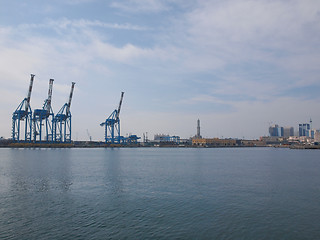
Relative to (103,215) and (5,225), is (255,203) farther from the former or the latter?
(5,225)

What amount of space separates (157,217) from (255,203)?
19.0 ft

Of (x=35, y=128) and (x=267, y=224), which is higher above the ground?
(x=35, y=128)

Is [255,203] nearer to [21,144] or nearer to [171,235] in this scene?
[171,235]

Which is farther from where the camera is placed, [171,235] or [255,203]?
[255,203]

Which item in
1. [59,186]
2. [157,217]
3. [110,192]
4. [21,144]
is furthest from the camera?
[21,144]

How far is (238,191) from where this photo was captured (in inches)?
688

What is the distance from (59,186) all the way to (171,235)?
12.1m

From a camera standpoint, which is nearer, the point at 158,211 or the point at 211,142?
the point at 158,211

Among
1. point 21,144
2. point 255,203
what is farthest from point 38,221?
point 21,144

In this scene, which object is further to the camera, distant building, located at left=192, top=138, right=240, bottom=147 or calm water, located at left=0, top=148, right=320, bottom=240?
distant building, located at left=192, top=138, right=240, bottom=147

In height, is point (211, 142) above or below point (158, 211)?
above

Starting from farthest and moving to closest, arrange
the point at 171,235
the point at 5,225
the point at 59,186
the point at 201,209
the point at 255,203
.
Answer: the point at 59,186, the point at 255,203, the point at 201,209, the point at 5,225, the point at 171,235

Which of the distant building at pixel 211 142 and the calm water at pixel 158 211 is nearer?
the calm water at pixel 158 211

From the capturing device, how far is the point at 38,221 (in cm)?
1103
